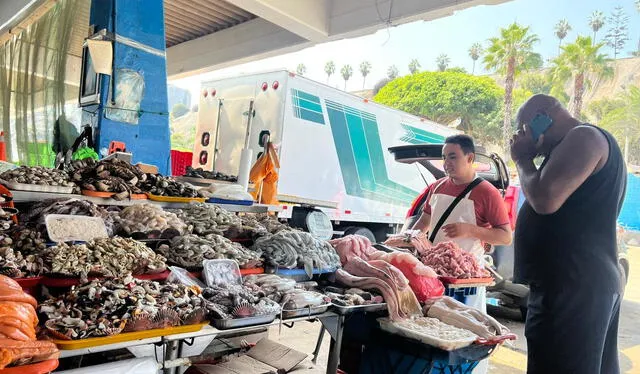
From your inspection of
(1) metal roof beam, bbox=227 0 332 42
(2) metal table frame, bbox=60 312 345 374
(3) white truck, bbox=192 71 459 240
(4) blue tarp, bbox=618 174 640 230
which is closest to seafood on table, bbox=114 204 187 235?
(2) metal table frame, bbox=60 312 345 374

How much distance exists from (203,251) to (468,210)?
8.06 ft

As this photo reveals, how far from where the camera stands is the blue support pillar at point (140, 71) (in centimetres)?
555

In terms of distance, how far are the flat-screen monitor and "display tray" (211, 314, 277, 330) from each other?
176 inches

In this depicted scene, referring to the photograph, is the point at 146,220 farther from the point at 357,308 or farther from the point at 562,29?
the point at 562,29

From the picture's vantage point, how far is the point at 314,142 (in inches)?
312

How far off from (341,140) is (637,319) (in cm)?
675

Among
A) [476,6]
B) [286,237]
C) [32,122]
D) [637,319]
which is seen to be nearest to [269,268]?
[286,237]

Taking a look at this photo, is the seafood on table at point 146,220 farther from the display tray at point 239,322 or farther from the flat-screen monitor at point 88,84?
the flat-screen monitor at point 88,84

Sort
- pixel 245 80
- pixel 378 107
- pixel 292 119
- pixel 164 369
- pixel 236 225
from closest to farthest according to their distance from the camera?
pixel 164 369 < pixel 236 225 < pixel 292 119 < pixel 245 80 < pixel 378 107

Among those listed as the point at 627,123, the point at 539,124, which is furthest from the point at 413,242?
the point at 627,123

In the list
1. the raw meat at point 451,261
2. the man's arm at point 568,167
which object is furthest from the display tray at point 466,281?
the man's arm at point 568,167

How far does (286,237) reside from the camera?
310 centimetres

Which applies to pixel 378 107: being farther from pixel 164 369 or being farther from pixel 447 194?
pixel 164 369

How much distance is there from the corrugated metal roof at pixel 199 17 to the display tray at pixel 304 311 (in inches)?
262
